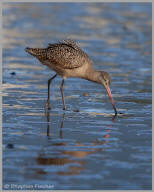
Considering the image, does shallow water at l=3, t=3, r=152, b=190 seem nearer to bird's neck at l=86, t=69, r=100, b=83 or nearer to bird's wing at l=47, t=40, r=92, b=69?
bird's neck at l=86, t=69, r=100, b=83

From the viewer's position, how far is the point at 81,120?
8617 millimetres

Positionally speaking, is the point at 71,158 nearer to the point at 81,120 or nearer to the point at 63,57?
the point at 81,120

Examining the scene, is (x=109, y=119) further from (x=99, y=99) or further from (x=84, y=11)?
(x=84, y=11)

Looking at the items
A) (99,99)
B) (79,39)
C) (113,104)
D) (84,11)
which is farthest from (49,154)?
(84,11)

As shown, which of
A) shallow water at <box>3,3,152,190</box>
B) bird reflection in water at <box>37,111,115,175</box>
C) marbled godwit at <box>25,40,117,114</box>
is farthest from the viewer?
marbled godwit at <box>25,40,117,114</box>

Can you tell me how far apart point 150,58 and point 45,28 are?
5860 millimetres

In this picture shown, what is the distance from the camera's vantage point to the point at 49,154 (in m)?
6.81

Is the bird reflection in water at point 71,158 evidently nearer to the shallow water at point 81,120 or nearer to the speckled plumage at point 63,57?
the shallow water at point 81,120

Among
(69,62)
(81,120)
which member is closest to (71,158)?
(81,120)

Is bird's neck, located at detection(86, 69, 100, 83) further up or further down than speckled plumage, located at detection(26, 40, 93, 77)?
further down

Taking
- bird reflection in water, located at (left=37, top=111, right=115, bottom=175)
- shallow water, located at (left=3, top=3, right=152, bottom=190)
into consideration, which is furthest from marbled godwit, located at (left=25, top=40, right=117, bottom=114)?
bird reflection in water, located at (left=37, top=111, right=115, bottom=175)

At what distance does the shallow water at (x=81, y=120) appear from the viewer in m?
6.14

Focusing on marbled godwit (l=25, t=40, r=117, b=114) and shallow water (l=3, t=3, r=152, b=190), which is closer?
shallow water (l=3, t=3, r=152, b=190)

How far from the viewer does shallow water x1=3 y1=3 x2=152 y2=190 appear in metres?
6.14
